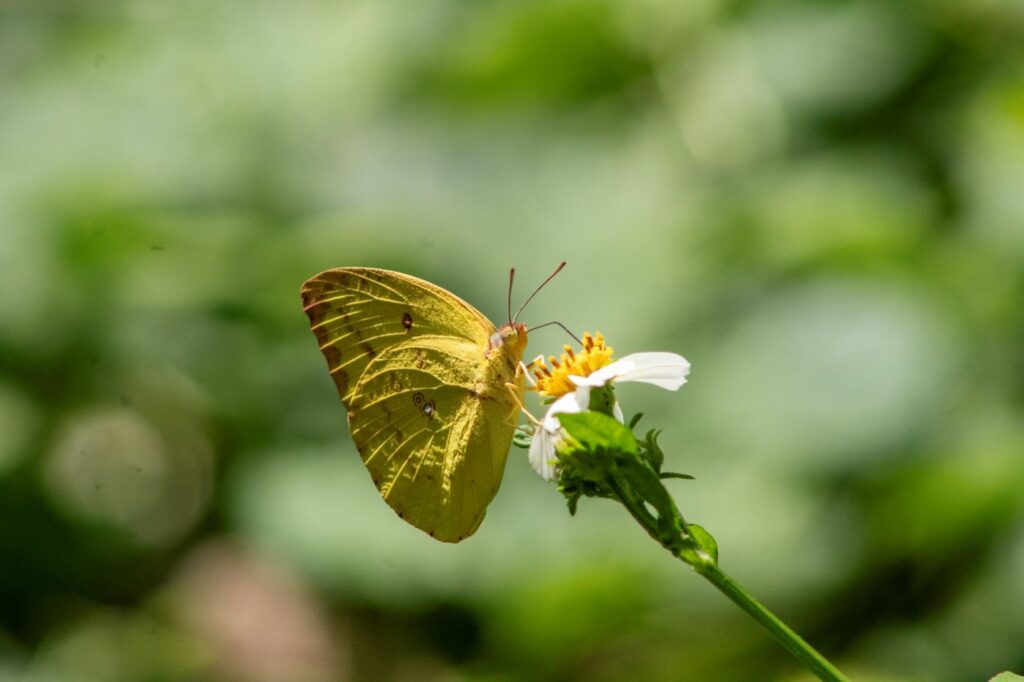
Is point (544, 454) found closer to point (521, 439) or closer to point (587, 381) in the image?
point (587, 381)

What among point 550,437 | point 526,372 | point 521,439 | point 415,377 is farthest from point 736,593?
point 415,377

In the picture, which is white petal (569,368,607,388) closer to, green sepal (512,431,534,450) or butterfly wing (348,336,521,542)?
green sepal (512,431,534,450)

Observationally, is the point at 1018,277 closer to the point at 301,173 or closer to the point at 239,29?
the point at 301,173

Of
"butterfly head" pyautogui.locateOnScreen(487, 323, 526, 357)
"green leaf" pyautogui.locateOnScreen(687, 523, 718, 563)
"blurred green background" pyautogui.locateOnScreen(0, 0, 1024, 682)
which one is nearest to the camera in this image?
"green leaf" pyautogui.locateOnScreen(687, 523, 718, 563)

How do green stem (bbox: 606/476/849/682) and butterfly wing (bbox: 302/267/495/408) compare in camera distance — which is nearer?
green stem (bbox: 606/476/849/682)

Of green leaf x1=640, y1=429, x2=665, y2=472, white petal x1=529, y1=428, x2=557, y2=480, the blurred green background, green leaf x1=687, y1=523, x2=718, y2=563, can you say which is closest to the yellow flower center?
white petal x1=529, y1=428, x2=557, y2=480

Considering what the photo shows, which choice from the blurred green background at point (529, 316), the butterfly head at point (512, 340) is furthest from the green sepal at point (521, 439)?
the blurred green background at point (529, 316)

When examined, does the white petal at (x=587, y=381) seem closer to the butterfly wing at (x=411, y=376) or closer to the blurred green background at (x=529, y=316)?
the butterfly wing at (x=411, y=376)
